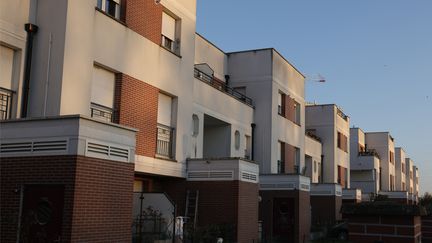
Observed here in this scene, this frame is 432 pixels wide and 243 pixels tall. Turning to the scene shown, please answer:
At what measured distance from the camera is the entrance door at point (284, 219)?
27609mm

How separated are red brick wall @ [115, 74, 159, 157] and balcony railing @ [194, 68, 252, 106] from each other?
16.6 feet

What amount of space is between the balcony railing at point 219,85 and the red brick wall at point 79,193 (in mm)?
11962

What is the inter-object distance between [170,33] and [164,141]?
4201mm

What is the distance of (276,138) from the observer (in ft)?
99.8

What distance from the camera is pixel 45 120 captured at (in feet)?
39.1

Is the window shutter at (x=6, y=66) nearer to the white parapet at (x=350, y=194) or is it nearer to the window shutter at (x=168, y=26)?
the window shutter at (x=168, y=26)

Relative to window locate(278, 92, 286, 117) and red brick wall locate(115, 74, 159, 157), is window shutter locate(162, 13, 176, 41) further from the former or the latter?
window locate(278, 92, 286, 117)

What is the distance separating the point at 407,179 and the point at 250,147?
264 ft

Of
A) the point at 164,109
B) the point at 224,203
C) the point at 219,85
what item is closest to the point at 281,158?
the point at 219,85

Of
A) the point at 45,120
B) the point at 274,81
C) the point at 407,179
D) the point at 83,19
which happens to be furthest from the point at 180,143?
the point at 407,179

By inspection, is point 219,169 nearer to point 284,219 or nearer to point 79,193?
point 284,219

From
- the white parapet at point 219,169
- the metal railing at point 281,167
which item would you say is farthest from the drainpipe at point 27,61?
the metal railing at point 281,167

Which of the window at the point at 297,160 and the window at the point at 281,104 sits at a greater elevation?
the window at the point at 281,104

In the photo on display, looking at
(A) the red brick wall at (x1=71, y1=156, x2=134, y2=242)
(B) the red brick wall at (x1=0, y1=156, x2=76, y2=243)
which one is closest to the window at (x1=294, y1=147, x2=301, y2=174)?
(A) the red brick wall at (x1=71, y1=156, x2=134, y2=242)
